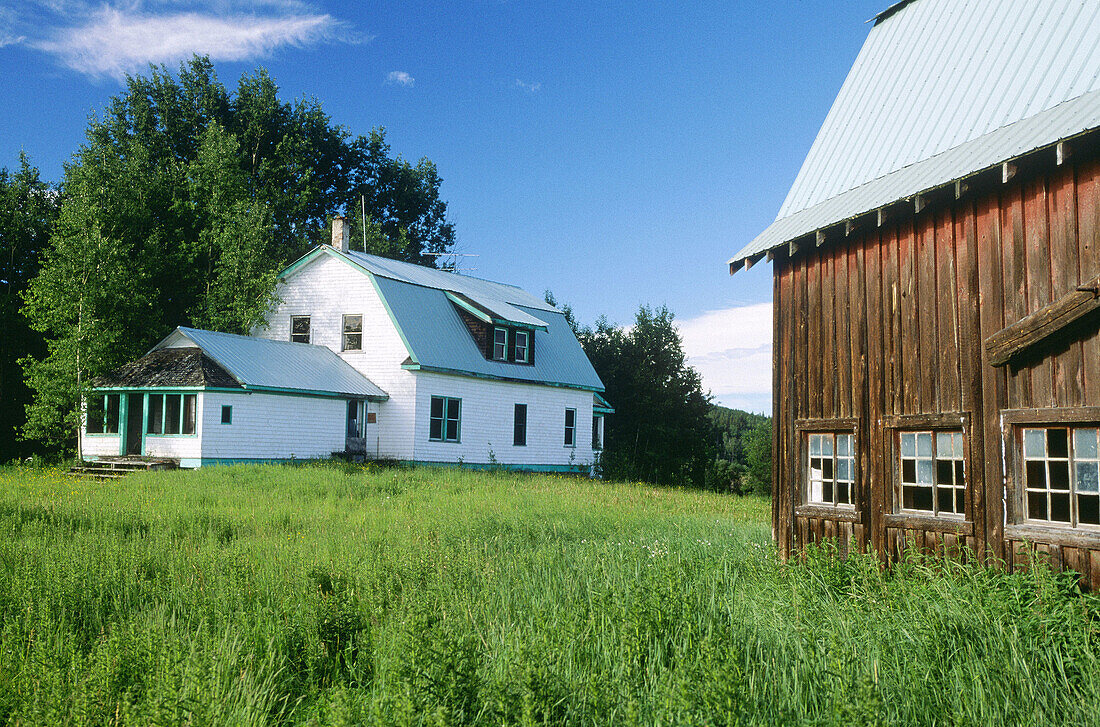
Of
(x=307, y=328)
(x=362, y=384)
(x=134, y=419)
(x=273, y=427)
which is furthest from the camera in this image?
(x=307, y=328)

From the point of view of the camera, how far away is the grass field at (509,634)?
4602 mm

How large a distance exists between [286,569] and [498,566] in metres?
2.22

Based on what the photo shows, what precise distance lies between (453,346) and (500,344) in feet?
7.86

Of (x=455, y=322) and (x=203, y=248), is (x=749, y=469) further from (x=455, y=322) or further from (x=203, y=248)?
(x=203, y=248)

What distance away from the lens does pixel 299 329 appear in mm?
29906

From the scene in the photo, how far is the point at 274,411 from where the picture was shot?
2450 centimetres

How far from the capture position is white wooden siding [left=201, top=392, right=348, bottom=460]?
23312mm

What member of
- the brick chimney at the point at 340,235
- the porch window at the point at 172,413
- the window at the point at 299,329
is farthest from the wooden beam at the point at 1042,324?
the brick chimney at the point at 340,235

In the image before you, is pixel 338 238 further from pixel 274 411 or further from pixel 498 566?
pixel 498 566

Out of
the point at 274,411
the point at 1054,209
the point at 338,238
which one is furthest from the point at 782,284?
the point at 338,238

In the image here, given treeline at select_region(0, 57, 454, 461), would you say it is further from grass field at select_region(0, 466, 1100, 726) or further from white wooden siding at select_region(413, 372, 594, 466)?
grass field at select_region(0, 466, 1100, 726)

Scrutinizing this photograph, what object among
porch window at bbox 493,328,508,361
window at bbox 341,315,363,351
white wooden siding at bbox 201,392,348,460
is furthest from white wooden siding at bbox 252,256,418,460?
porch window at bbox 493,328,508,361

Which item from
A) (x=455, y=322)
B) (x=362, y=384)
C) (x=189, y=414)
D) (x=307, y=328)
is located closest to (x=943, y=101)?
(x=362, y=384)

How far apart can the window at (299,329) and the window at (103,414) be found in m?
6.18
